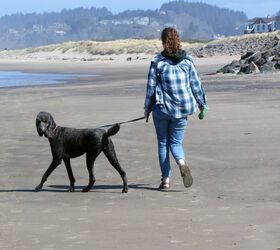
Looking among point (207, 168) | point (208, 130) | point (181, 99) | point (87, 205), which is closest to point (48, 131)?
point (87, 205)

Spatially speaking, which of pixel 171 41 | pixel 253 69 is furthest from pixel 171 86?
pixel 253 69

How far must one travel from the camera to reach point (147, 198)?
604 cm

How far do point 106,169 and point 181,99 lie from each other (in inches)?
69.7

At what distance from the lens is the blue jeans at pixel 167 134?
21.2ft

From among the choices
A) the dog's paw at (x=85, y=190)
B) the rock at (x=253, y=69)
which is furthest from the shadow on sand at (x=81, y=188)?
the rock at (x=253, y=69)

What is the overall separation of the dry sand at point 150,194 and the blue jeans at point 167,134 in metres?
0.34

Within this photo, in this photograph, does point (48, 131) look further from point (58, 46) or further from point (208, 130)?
point (58, 46)

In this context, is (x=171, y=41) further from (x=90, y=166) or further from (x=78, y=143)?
(x=90, y=166)

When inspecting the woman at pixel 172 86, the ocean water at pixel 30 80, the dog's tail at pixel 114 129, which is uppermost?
the woman at pixel 172 86

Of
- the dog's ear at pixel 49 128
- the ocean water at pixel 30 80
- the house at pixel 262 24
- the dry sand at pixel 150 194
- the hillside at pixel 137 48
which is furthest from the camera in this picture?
the house at pixel 262 24

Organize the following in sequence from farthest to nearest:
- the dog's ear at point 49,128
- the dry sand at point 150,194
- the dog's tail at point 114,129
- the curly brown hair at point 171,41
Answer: the curly brown hair at point 171,41, the dog's ear at point 49,128, the dog's tail at point 114,129, the dry sand at point 150,194

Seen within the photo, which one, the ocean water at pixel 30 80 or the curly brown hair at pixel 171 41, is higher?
the curly brown hair at pixel 171 41

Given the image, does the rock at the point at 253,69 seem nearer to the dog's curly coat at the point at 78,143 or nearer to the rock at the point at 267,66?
the rock at the point at 267,66

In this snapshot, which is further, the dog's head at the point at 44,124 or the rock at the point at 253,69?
the rock at the point at 253,69
